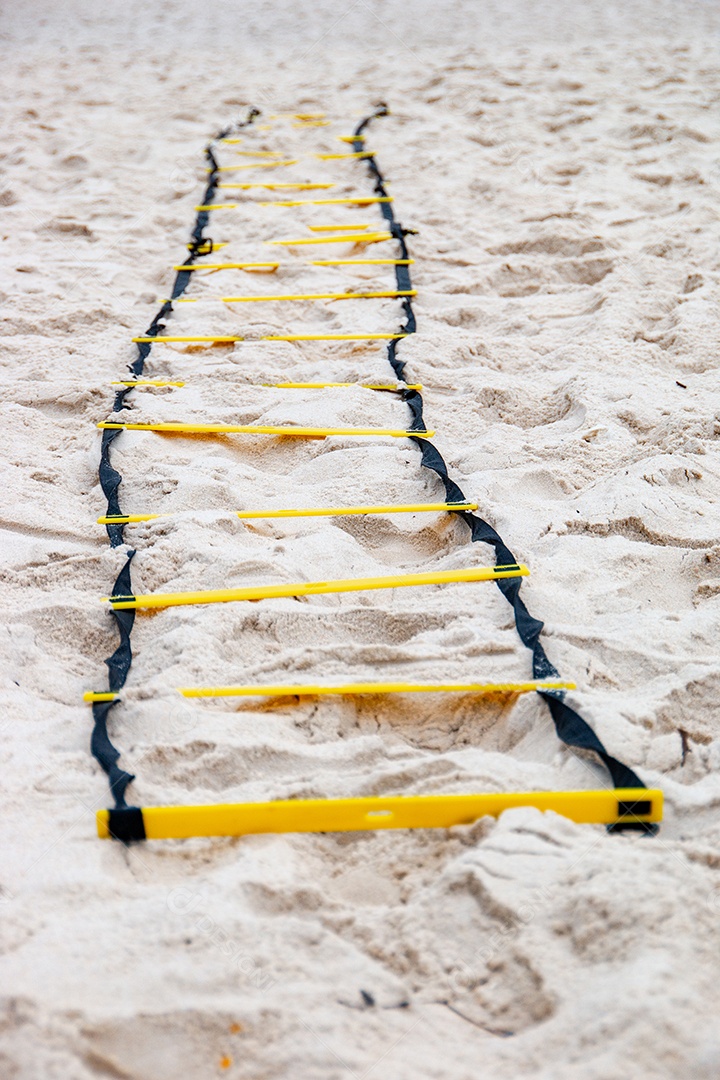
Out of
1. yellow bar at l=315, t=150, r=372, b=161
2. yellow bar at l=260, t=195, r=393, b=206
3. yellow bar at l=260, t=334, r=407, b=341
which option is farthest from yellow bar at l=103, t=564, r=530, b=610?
yellow bar at l=315, t=150, r=372, b=161

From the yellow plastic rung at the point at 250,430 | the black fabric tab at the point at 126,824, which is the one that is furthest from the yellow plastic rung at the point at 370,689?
the yellow plastic rung at the point at 250,430

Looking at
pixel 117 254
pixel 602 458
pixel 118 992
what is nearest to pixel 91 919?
pixel 118 992

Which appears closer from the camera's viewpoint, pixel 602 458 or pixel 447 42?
pixel 602 458

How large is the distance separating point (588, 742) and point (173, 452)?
3.86ft

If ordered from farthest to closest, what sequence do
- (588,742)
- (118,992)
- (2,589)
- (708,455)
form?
(708,455) < (2,589) < (588,742) < (118,992)

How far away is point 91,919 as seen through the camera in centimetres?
95

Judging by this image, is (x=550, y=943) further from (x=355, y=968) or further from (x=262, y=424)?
(x=262, y=424)

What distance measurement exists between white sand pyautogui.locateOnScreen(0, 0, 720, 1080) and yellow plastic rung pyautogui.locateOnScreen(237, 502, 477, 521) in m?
0.03

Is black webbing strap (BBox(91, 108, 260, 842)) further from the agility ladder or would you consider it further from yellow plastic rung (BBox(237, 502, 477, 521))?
yellow plastic rung (BBox(237, 502, 477, 521))

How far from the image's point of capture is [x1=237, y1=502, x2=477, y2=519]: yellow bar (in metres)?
1.69

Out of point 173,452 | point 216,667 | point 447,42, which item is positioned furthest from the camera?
point 447,42

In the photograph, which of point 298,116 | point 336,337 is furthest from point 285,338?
point 298,116

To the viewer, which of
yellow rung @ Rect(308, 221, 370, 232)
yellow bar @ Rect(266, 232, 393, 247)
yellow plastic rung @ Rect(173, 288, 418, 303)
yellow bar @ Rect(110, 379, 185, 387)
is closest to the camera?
yellow bar @ Rect(110, 379, 185, 387)

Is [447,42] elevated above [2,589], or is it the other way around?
[447,42]
